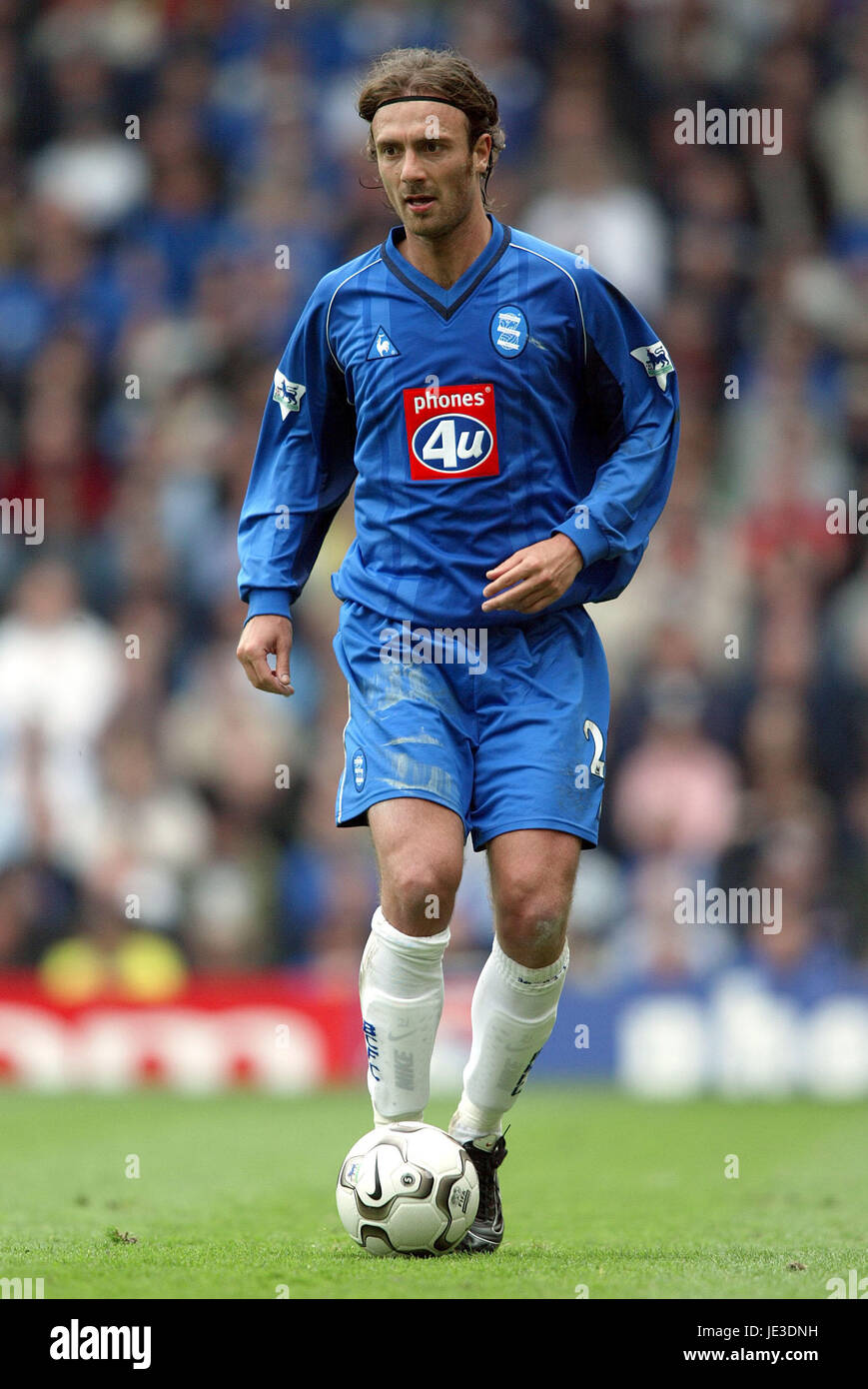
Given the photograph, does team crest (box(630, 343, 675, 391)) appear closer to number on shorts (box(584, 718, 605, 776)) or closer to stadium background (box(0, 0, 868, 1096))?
number on shorts (box(584, 718, 605, 776))

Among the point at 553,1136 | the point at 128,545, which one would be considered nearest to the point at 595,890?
the point at 553,1136

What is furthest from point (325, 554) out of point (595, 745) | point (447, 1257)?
point (447, 1257)

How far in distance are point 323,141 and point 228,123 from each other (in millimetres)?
764

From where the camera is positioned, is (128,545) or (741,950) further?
(128,545)

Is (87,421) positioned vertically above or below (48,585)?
above

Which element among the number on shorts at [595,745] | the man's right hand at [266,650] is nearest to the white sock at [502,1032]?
the number on shorts at [595,745]

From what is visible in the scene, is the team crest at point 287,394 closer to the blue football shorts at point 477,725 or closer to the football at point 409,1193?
the blue football shorts at point 477,725

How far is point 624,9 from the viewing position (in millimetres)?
13953

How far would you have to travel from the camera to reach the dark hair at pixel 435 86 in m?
4.76

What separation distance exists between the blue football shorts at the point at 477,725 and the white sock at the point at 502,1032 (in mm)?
347

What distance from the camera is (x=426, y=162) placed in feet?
15.4

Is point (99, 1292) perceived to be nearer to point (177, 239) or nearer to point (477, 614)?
point (477, 614)

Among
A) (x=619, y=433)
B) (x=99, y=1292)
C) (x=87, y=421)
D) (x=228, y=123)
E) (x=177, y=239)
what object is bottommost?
(x=99, y=1292)

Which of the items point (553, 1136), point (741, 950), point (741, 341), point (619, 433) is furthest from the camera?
point (741, 341)
